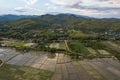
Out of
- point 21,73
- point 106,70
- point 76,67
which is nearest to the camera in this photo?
point 21,73

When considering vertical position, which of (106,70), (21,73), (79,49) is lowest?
(79,49)

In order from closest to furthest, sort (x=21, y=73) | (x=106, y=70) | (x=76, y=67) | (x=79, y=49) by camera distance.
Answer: (x=21, y=73) < (x=106, y=70) < (x=76, y=67) < (x=79, y=49)

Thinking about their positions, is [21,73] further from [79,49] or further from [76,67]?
[79,49]

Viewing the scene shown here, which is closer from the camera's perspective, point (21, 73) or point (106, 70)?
point (21, 73)

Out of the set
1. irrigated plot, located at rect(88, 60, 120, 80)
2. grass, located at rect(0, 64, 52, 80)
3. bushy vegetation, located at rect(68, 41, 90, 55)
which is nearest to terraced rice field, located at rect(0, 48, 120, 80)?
irrigated plot, located at rect(88, 60, 120, 80)

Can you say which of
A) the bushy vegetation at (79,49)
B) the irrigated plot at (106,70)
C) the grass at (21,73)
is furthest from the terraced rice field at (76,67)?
the bushy vegetation at (79,49)

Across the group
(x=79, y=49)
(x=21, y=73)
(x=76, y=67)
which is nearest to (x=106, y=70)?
(x=76, y=67)

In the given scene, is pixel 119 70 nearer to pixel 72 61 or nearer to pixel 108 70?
pixel 108 70

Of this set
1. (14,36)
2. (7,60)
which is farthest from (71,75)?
(14,36)
